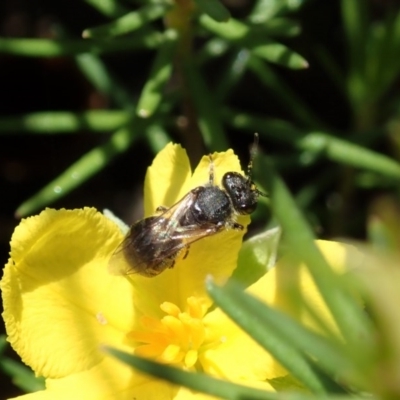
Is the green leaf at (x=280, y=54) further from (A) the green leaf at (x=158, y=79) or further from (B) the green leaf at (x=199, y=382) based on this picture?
(B) the green leaf at (x=199, y=382)

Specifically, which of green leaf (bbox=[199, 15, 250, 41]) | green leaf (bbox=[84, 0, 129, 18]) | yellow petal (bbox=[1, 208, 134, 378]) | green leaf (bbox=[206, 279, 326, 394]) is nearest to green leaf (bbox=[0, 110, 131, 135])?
green leaf (bbox=[84, 0, 129, 18])

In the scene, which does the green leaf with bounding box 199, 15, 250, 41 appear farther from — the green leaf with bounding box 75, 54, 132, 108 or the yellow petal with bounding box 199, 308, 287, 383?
the yellow petal with bounding box 199, 308, 287, 383

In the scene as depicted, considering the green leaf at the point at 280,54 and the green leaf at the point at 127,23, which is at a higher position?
the green leaf at the point at 127,23

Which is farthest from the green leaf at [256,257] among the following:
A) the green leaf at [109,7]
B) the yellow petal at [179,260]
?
the green leaf at [109,7]

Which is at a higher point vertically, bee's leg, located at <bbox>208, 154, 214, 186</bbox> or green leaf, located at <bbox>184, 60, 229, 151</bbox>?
green leaf, located at <bbox>184, 60, 229, 151</bbox>

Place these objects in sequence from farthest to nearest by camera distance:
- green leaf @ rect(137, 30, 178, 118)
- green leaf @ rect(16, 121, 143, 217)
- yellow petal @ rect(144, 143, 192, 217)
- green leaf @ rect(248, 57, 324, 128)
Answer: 1. green leaf @ rect(248, 57, 324, 128)
2. green leaf @ rect(16, 121, 143, 217)
3. green leaf @ rect(137, 30, 178, 118)
4. yellow petal @ rect(144, 143, 192, 217)

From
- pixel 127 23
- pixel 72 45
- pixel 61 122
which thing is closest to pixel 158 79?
pixel 127 23
